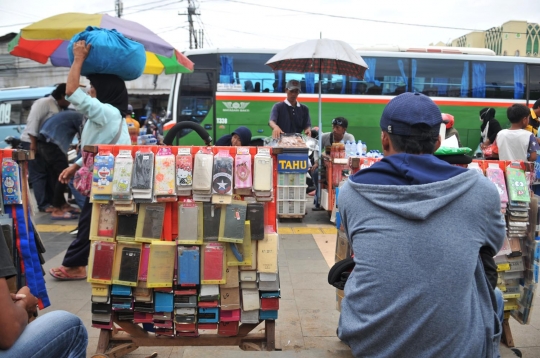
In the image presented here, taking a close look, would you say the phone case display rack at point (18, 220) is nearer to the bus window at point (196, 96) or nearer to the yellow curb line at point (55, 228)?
the yellow curb line at point (55, 228)

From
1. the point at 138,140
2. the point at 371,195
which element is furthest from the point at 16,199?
the point at 138,140

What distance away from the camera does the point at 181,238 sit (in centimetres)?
290

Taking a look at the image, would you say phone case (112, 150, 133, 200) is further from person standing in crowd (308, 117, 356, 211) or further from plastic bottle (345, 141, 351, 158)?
person standing in crowd (308, 117, 356, 211)

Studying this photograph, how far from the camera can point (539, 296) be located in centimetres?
458

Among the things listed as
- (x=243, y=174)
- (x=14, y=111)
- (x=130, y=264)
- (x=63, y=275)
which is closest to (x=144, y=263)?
(x=130, y=264)

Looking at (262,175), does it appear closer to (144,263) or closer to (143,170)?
(143,170)

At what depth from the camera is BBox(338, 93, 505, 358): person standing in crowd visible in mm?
1618

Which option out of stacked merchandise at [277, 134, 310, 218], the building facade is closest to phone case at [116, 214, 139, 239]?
stacked merchandise at [277, 134, 310, 218]

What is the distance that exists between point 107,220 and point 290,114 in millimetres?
5334

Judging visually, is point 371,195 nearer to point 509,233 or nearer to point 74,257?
point 509,233

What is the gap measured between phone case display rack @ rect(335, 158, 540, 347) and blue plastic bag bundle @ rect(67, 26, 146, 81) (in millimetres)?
2394

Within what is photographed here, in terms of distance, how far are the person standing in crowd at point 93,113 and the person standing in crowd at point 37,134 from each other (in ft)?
11.4

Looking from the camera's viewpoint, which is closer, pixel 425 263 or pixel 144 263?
pixel 425 263

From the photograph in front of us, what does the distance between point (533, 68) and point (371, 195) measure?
46.0 ft
